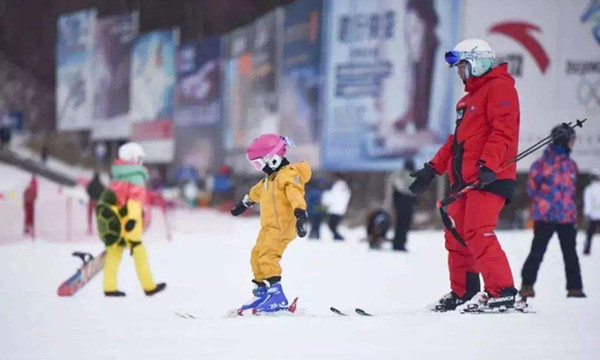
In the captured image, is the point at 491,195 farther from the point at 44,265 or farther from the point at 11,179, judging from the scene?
the point at 11,179

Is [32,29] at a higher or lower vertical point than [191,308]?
higher

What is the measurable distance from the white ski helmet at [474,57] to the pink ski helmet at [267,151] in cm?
125

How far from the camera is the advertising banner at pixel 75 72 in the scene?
41.0 meters

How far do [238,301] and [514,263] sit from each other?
5503mm

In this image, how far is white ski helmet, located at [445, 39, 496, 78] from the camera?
6488mm

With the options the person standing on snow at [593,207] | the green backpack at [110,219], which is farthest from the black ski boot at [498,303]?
the person standing on snow at [593,207]

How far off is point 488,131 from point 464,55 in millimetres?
532

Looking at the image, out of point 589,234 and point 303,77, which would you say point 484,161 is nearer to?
point 589,234

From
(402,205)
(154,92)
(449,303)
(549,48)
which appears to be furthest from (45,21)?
(449,303)

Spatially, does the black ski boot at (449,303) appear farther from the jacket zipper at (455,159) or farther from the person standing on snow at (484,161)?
the jacket zipper at (455,159)

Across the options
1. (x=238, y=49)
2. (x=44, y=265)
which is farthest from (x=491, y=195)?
(x=238, y=49)

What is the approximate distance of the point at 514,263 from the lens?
505 inches

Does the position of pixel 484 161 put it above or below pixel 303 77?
below

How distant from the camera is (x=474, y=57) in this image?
649cm
